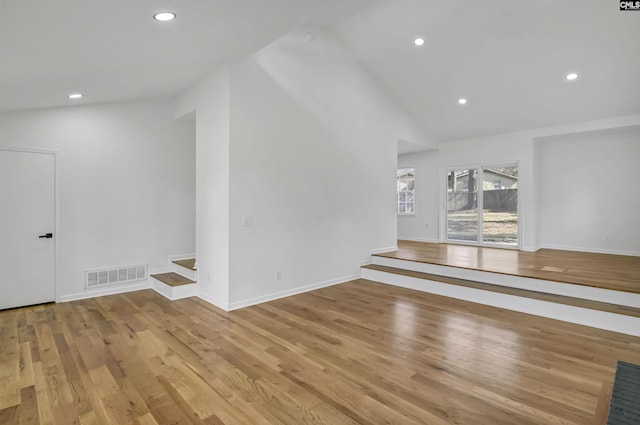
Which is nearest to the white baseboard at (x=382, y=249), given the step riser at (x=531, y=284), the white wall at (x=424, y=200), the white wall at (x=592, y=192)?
the step riser at (x=531, y=284)

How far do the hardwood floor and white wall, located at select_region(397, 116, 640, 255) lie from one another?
4106 mm

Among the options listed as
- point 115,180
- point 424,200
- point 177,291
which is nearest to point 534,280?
point 424,200

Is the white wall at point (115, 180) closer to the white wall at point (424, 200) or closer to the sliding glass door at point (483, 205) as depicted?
the white wall at point (424, 200)

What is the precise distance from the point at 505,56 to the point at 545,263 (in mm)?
3401

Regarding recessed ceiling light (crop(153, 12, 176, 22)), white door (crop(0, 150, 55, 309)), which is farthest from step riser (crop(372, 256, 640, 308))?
white door (crop(0, 150, 55, 309))

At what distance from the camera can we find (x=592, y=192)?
6.61 meters

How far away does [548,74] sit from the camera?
526 centimetres

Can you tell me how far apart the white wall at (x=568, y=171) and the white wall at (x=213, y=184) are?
19.6 ft

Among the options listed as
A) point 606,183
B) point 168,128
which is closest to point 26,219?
point 168,128

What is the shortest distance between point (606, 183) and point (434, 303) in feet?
16.2

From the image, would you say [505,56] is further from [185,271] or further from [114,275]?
[114,275]

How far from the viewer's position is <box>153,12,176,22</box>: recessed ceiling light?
2.34 meters

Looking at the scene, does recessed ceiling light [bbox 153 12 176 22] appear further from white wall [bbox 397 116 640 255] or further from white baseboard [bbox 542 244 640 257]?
white baseboard [bbox 542 244 640 257]

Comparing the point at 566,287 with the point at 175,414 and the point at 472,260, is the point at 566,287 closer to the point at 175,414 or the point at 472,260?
the point at 472,260
